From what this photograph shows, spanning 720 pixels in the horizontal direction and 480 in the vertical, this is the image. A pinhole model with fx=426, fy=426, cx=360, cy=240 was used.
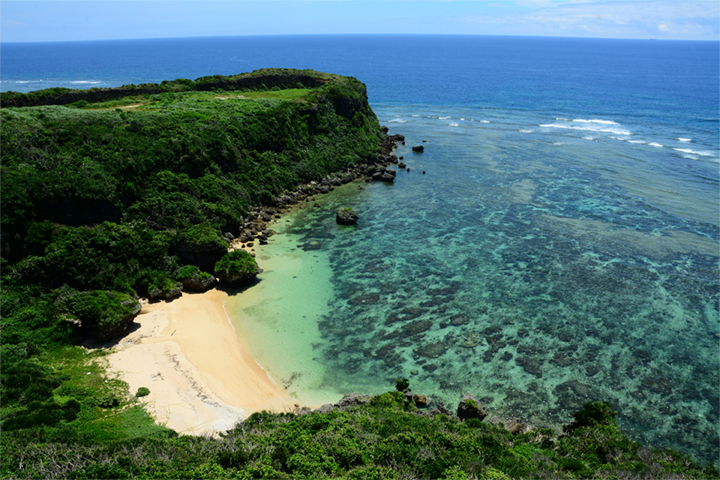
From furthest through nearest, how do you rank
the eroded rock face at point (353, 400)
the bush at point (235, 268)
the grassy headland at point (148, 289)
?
the bush at point (235, 268) < the eroded rock face at point (353, 400) < the grassy headland at point (148, 289)

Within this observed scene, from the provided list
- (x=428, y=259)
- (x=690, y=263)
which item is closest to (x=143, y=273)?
(x=428, y=259)

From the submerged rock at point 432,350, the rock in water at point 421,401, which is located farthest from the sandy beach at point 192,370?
the submerged rock at point 432,350

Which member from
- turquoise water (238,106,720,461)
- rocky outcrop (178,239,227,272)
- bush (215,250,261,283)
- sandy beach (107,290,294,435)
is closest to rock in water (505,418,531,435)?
turquoise water (238,106,720,461)

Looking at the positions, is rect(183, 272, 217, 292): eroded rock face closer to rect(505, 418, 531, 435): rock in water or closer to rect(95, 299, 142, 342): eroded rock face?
rect(95, 299, 142, 342): eroded rock face

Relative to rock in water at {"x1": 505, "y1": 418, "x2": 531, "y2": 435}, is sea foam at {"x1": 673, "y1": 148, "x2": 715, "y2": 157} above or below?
above

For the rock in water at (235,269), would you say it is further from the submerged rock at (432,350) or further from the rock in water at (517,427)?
the rock in water at (517,427)

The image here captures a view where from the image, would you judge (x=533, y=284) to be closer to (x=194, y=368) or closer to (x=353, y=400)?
(x=353, y=400)
